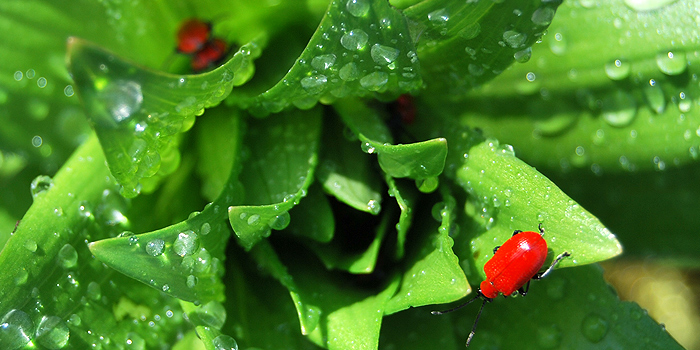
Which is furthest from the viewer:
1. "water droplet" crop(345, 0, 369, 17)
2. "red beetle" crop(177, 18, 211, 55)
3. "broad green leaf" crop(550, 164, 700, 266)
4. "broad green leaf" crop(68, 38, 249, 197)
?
"broad green leaf" crop(550, 164, 700, 266)

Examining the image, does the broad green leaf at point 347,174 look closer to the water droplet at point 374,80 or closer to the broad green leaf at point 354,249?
the broad green leaf at point 354,249

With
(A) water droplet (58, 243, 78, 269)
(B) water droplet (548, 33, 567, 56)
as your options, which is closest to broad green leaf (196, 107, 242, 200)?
(A) water droplet (58, 243, 78, 269)

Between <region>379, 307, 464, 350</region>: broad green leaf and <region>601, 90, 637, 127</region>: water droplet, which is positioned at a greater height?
<region>601, 90, 637, 127</region>: water droplet

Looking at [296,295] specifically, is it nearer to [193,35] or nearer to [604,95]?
[193,35]

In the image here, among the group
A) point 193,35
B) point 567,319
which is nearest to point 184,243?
point 193,35

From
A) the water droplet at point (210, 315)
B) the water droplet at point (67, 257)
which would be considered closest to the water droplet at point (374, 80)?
the water droplet at point (210, 315)

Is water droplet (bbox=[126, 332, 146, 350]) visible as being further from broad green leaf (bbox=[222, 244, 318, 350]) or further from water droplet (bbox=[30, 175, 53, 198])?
water droplet (bbox=[30, 175, 53, 198])

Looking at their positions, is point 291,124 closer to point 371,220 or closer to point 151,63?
point 371,220
